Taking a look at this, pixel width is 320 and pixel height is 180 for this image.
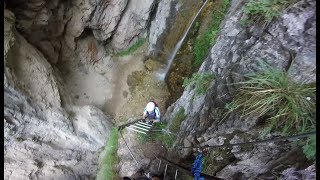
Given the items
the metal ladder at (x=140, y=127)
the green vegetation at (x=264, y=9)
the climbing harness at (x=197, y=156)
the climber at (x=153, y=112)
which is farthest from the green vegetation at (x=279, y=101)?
the metal ladder at (x=140, y=127)

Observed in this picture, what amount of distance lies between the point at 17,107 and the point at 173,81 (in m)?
4.30

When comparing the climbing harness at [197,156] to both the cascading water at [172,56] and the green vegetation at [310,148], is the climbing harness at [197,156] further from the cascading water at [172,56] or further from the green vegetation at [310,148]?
the cascading water at [172,56]

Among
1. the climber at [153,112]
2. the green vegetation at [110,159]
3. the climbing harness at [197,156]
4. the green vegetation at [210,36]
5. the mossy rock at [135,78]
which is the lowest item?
the green vegetation at [110,159]

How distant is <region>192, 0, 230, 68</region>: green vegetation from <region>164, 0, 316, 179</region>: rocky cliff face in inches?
31.0

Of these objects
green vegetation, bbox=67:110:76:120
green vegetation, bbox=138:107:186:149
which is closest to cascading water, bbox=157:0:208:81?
green vegetation, bbox=138:107:186:149

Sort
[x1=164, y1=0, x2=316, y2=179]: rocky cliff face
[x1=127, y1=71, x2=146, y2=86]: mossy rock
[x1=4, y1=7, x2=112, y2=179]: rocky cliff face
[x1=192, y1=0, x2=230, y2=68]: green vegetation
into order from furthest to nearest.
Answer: [x1=127, y1=71, x2=146, y2=86]: mossy rock → [x1=192, y1=0, x2=230, y2=68]: green vegetation → [x1=4, y1=7, x2=112, y2=179]: rocky cliff face → [x1=164, y1=0, x2=316, y2=179]: rocky cliff face

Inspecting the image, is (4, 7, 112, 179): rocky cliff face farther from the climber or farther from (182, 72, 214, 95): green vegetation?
(182, 72, 214, 95): green vegetation

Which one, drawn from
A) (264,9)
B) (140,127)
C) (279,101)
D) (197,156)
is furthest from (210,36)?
(279,101)

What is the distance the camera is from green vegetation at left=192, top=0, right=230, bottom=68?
7.71 m

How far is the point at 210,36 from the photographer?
785 centimetres

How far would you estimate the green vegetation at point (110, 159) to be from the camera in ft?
24.1

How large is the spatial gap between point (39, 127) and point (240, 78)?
4.53 metres

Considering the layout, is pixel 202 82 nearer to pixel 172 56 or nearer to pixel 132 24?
pixel 172 56

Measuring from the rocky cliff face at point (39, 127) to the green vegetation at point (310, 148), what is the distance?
15.8ft
